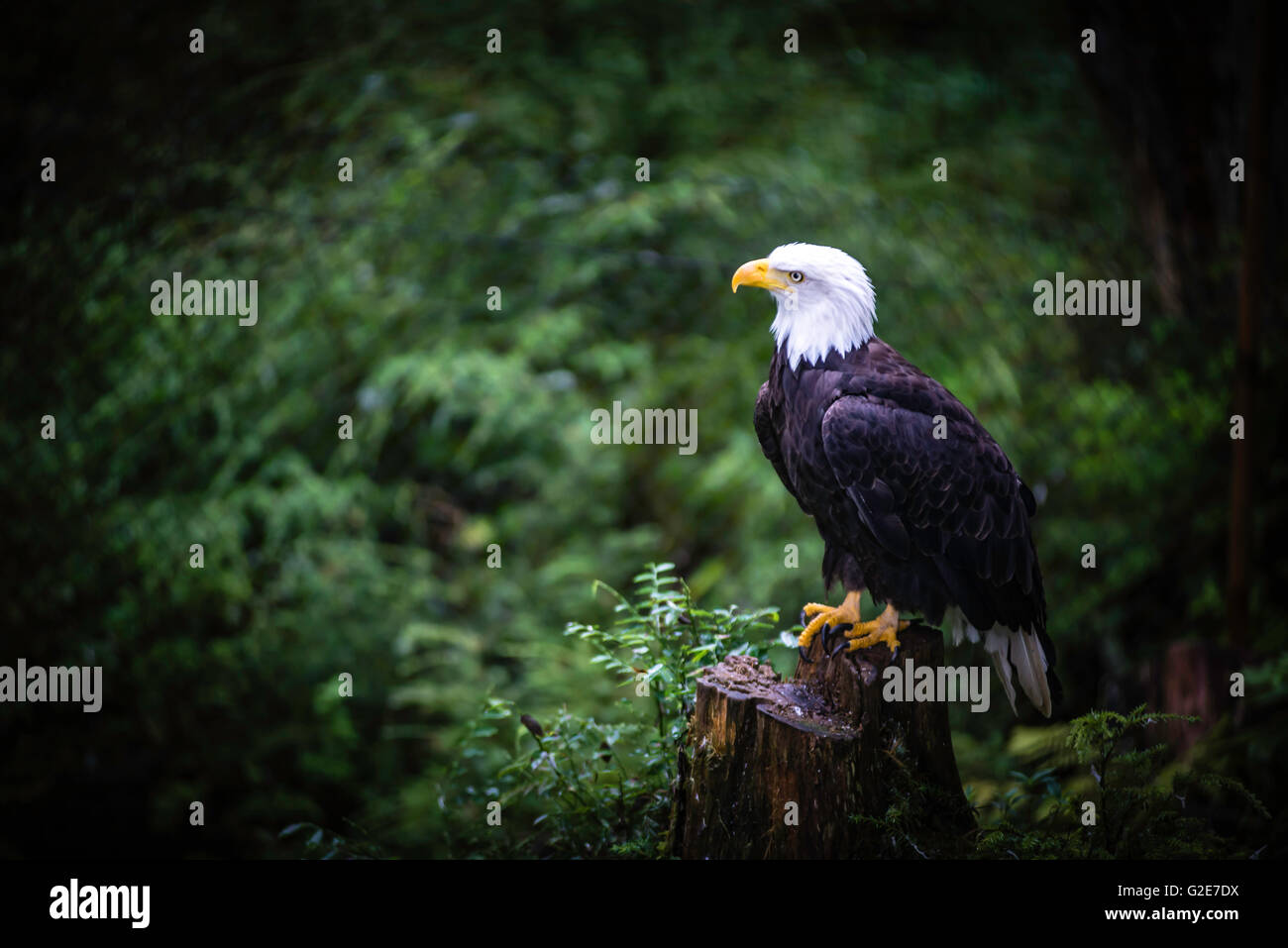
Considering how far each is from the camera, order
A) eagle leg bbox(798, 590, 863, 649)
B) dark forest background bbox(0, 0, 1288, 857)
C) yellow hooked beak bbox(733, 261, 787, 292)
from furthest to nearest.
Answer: dark forest background bbox(0, 0, 1288, 857) < eagle leg bbox(798, 590, 863, 649) < yellow hooked beak bbox(733, 261, 787, 292)

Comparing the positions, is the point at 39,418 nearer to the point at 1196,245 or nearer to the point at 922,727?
the point at 922,727

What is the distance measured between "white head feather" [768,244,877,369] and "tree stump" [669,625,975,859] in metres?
1.09

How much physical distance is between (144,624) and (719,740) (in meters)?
5.07

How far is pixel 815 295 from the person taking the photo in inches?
130

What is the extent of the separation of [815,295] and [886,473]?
2.14ft

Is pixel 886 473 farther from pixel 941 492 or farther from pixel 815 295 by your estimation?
pixel 815 295

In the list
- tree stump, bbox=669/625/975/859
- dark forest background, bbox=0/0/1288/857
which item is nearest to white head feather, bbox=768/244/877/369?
tree stump, bbox=669/625/975/859

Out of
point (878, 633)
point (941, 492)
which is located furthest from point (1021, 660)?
point (941, 492)

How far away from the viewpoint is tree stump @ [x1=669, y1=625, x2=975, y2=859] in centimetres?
299

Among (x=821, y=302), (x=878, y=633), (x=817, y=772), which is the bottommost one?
(x=817, y=772)

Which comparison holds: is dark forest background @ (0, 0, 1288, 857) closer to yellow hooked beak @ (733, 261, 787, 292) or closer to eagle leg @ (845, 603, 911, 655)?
eagle leg @ (845, 603, 911, 655)

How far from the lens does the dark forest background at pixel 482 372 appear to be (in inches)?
239

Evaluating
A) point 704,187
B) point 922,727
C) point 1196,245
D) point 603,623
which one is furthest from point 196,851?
point 1196,245

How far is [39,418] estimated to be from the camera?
6.59m
